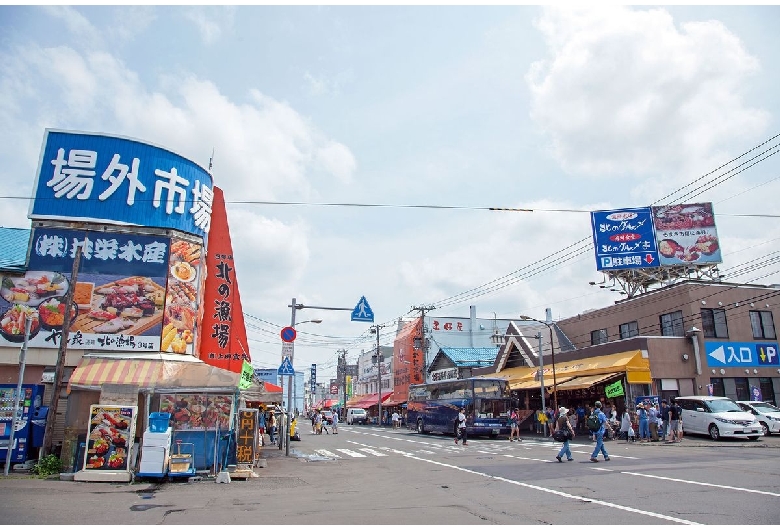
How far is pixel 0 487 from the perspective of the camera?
1212 centimetres

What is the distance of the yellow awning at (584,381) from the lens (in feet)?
95.6

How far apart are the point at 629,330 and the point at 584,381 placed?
6.05 metres

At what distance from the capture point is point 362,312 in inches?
904

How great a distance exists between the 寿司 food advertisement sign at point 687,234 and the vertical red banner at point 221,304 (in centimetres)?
2553

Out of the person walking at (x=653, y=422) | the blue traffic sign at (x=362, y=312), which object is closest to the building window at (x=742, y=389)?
the person walking at (x=653, y=422)

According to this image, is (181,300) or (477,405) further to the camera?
(477,405)

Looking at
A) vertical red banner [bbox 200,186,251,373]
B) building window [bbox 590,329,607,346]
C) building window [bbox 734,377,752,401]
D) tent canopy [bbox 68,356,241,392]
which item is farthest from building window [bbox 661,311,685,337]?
tent canopy [bbox 68,356,241,392]

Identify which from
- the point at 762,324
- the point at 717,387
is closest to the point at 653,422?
the point at 717,387

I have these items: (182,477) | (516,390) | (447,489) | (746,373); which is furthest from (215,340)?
(746,373)

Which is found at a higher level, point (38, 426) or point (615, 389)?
point (615, 389)

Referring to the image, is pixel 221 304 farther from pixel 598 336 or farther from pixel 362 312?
pixel 598 336

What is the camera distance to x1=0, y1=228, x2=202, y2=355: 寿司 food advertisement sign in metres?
17.5

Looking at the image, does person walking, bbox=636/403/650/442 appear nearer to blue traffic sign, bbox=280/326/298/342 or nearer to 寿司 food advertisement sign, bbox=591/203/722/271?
寿司 food advertisement sign, bbox=591/203/722/271

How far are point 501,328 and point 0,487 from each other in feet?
194
